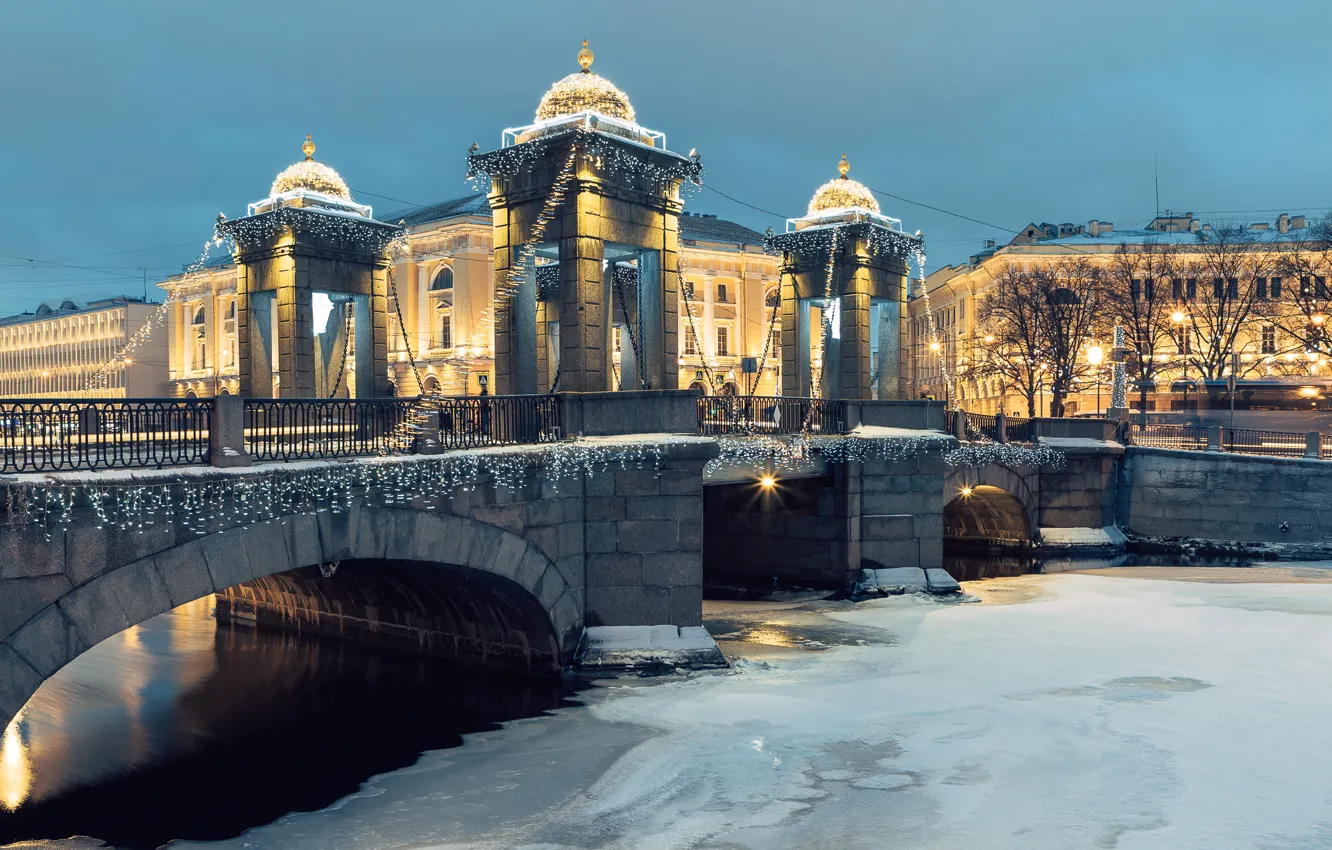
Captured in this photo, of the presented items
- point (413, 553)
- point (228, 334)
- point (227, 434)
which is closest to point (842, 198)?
point (413, 553)

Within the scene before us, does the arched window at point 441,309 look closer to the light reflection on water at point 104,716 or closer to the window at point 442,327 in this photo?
the window at point 442,327

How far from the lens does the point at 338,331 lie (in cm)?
2492

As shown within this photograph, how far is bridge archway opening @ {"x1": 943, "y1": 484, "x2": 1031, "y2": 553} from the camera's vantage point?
107ft

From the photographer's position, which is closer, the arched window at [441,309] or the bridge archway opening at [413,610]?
the bridge archway opening at [413,610]

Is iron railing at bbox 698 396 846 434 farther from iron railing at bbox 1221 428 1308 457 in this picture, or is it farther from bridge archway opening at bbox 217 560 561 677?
iron railing at bbox 1221 428 1308 457

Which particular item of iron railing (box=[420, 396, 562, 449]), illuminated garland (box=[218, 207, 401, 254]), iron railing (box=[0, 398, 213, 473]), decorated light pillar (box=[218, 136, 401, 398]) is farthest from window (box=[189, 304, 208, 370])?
iron railing (box=[0, 398, 213, 473])

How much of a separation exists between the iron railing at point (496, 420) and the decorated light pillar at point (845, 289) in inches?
389

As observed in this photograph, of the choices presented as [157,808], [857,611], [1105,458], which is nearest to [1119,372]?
[1105,458]

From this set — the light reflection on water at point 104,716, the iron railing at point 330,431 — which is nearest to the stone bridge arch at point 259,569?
the iron railing at point 330,431

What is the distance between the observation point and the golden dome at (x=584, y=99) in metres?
18.1

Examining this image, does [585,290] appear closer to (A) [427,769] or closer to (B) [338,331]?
(A) [427,769]

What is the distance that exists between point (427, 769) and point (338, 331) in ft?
45.0

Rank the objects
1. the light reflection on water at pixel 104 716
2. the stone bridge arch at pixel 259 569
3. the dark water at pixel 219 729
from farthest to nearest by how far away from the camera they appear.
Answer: the light reflection on water at pixel 104 716, the dark water at pixel 219 729, the stone bridge arch at pixel 259 569

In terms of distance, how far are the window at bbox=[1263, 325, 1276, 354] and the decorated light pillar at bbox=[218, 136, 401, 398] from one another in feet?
172
